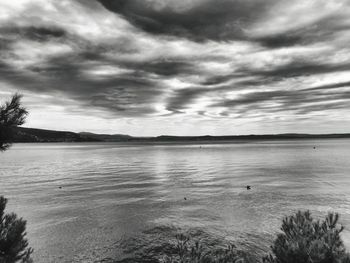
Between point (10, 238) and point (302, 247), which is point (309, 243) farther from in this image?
point (10, 238)

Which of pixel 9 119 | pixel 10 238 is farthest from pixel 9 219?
pixel 9 119

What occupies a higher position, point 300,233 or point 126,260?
point 300,233

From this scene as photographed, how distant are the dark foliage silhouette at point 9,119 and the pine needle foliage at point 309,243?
9486 millimetres

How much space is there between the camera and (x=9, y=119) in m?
8.38

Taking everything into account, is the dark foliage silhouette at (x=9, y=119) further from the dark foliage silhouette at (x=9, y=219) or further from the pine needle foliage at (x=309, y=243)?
the pine needle foliage at (x=309, y=243)

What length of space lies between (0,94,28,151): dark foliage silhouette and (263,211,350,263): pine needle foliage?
9.49m

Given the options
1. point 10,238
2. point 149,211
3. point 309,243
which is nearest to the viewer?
point 309,243

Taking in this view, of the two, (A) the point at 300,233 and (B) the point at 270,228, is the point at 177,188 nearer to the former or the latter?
(B) the point at 270,228

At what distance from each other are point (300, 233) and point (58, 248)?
1427cm

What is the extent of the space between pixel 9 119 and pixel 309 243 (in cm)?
1055

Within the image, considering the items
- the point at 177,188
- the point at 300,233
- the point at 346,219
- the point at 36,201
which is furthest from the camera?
the point at 177,188

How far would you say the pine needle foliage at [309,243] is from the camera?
761 cm

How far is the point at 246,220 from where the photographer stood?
20812mm

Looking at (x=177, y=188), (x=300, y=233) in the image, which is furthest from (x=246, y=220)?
A: (x=177, y=188)
